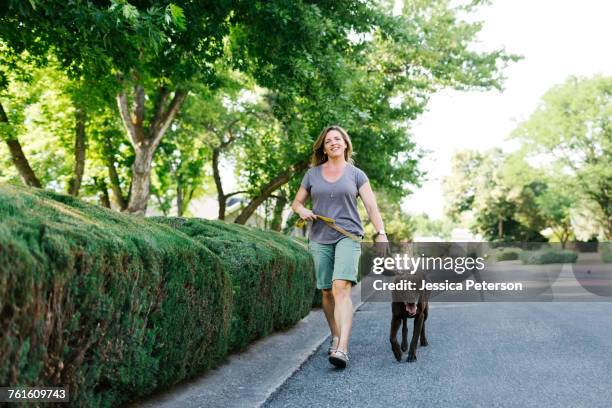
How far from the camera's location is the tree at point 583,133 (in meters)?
47.0

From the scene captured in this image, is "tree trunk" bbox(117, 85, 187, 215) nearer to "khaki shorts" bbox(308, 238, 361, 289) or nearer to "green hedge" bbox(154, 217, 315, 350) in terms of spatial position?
"green hedge" bbox(154, 217, 315, 350)

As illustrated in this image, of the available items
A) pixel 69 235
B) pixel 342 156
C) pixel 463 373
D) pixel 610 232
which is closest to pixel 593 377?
pixel 463 373

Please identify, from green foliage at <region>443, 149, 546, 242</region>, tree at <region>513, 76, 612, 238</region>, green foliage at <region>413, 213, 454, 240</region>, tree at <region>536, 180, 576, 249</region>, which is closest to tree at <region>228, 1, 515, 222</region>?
tree at <region>536, 180, 576, 249</region>

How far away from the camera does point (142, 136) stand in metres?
19.7

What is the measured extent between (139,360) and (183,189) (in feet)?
109

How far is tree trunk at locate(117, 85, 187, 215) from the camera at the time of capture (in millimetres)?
19141

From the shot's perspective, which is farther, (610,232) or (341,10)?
(610,232)

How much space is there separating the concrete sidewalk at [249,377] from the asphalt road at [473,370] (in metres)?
0.16

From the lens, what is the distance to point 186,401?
15.4ft

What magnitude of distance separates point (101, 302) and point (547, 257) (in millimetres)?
30987

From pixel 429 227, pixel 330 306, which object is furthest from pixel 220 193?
pixel 429 227

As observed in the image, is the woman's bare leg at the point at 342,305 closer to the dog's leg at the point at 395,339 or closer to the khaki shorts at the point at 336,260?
the khaki shorts at the point at 336,260

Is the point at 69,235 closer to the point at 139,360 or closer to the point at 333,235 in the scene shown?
the point at 139,360

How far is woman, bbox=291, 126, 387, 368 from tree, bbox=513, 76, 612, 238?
44.8 m
